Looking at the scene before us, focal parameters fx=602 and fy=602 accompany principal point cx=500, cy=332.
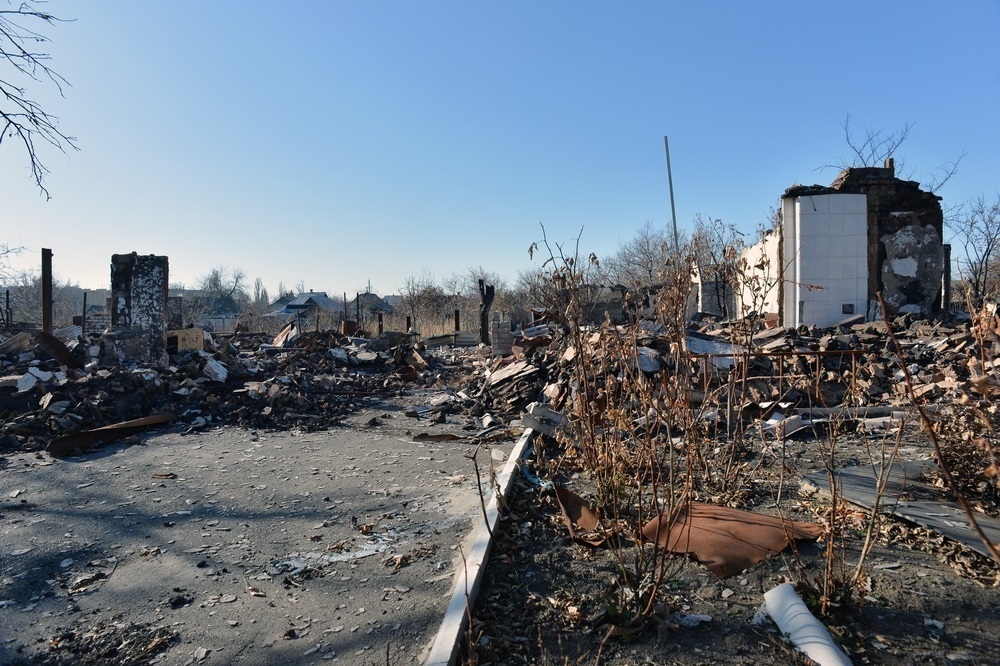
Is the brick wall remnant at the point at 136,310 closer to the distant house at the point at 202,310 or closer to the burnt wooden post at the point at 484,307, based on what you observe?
the distant house at the point at 202,310

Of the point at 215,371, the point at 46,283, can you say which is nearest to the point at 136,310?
the point at 46,283

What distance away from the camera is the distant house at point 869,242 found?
11.3 meters

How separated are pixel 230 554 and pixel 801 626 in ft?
10.5

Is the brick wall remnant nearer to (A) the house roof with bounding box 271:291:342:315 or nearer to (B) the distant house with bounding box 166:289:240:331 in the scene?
(B) the distant house with bounding box 166:289:240:331

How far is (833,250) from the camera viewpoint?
448 inches

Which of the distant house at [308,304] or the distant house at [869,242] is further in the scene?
the distant house at [308,304]

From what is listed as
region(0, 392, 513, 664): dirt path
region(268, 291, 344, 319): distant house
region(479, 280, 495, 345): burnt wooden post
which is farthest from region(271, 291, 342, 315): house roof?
region(0, 392, 513, 664): dirt path

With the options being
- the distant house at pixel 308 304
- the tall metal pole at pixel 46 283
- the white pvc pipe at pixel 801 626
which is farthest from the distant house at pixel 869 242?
the distant house at pixel 308 304

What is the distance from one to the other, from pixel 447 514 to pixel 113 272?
8792 millimetres

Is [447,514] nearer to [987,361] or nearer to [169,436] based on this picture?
[987,361]

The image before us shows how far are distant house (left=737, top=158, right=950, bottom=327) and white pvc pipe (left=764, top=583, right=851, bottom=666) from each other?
974 cm

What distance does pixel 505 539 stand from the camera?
3781 millimetres

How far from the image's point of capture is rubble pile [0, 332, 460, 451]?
24.6ft

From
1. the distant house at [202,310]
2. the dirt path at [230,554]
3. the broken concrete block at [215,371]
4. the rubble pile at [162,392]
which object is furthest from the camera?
the distant house at [202,310]
